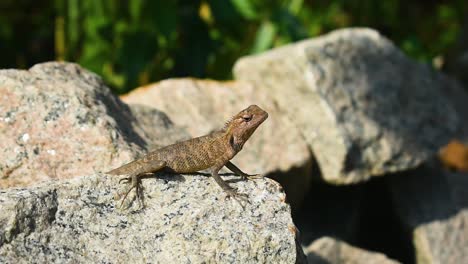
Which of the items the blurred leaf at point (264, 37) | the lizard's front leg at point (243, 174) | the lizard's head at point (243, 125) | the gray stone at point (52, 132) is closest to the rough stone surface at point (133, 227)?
the lizard's front leg at point (243, 174)

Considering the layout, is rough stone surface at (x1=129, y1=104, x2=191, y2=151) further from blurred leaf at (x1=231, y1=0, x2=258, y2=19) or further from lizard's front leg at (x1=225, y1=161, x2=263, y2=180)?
blurred leaf at (x1=231, y1=0, x2=258, y2=19)

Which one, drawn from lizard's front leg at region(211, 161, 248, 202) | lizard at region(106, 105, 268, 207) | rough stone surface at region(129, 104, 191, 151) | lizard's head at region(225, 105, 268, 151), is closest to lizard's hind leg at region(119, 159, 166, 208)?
lizard at region(106, 105, 268, 207)

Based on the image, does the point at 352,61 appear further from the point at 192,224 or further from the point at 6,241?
the point at 6,241

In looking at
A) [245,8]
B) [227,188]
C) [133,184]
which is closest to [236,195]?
[227,188]

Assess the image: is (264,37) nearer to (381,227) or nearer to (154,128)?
(381,227)

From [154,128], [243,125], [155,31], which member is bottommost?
[155,31]

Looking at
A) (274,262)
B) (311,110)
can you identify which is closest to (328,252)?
(311,110)
